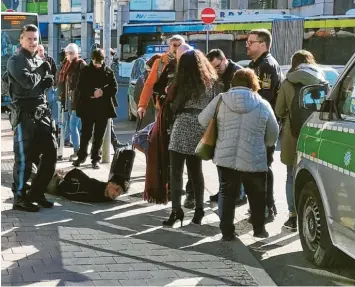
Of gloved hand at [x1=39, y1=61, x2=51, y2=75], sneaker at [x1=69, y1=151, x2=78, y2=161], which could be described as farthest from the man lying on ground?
sneaker at [x1=69, y1=151, x2=78, y2=161]

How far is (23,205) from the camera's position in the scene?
703cm

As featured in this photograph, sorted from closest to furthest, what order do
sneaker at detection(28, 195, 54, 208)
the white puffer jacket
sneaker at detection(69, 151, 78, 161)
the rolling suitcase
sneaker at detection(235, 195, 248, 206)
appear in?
the white puffer jacket, sneaker at detection(28, 195, 54, 208), sneaker at detection(235, 195, 248, 206), the rolling suitcase, sneaker at detection(69, 151, 78, 161)

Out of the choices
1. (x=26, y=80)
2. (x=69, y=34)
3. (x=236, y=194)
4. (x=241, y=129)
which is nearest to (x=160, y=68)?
(x=26, y=80)

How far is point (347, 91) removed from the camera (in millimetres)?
5027

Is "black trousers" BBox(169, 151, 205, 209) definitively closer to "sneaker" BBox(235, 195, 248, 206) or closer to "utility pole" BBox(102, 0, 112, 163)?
"sneaker" BBox(235, 195, 248, 206)

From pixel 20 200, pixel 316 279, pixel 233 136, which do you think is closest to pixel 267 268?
pixel 316 279

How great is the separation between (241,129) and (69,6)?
147ft

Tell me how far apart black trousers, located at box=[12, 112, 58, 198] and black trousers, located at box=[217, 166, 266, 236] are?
199cm

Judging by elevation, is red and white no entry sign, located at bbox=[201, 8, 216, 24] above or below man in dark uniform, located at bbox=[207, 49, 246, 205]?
above

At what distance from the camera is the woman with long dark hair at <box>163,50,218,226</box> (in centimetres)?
637

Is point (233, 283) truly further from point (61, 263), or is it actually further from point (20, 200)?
point (20, 200)

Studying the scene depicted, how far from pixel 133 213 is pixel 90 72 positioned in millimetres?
3262

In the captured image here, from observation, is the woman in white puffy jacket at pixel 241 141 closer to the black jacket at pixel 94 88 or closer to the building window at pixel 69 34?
the black jacket at pixel 94 88

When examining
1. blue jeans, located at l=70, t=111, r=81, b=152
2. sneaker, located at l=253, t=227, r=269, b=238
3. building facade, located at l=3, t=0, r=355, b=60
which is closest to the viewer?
sneaker, located at l=253, t=227, r=269, b=238
